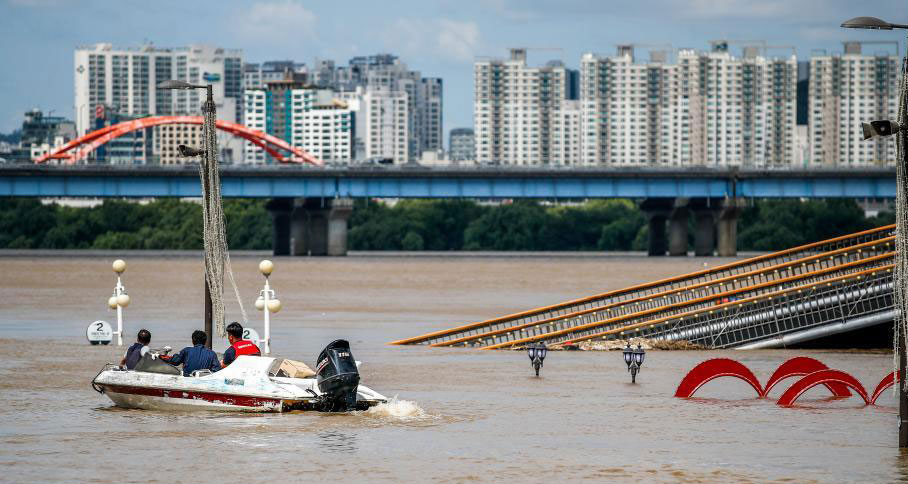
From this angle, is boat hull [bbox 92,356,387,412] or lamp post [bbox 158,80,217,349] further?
lamp post [bbox 158,80,217,349]

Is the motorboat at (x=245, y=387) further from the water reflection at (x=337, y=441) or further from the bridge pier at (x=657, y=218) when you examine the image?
the bridge pier at (x=657, y=218)

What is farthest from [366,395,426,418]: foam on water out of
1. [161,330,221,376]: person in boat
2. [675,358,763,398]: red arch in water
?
[675,358,763,398]: red arch in water

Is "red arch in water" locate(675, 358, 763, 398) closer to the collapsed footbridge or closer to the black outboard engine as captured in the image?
the black outboard engine

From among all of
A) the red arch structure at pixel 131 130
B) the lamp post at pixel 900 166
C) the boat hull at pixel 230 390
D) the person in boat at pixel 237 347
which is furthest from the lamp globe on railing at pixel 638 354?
the red arch structure at pixel 131 130

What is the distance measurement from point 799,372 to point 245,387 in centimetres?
1260

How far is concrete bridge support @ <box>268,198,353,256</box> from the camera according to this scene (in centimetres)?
15026

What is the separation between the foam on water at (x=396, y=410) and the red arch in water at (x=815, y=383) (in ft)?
25.3

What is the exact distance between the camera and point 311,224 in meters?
153

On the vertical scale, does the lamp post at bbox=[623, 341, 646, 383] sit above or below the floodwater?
above

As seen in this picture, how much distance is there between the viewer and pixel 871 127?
24625 mm

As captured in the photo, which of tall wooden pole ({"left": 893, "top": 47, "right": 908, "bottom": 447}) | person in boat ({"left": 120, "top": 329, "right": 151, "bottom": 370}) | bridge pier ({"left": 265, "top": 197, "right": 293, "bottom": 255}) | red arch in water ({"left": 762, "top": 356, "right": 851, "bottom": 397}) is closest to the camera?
tall wooden pole ({"left": 893, "top": 47, "right": 908, "bottom": 447})

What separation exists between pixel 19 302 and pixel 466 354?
32154mm

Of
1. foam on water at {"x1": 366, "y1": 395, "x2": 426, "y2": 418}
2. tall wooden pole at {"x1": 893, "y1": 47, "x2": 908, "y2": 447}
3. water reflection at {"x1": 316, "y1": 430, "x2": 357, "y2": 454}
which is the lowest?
water reflection at {"x1": 316, "y1": 430, "x2": 357, "y2": 454}

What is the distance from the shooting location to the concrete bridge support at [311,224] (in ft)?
493
